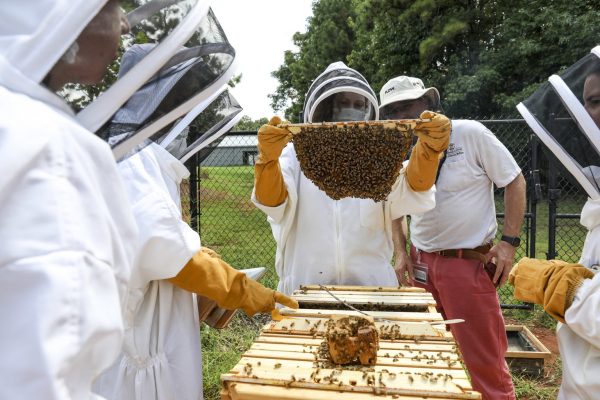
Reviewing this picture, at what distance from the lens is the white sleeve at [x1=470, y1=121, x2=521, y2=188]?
11.6 ft

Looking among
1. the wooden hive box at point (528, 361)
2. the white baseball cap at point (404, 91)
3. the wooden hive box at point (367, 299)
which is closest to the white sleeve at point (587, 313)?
the wooden hive box at point (367, 299)

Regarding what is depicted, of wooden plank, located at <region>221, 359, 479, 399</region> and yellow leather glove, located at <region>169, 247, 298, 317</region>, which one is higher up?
yellow leather glove, located at <region>169, 247, 298, 317</region>

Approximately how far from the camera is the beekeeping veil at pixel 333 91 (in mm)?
2809

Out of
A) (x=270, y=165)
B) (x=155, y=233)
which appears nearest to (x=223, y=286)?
(x=155, y=233)

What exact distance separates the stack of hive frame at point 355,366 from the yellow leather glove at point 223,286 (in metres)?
0.11

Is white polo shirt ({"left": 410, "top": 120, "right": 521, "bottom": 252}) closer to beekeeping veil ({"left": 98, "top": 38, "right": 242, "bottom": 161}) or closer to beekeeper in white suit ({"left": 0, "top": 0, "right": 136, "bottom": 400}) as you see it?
beekeeping veil ({"left": 98, "top": 38, "right": 242, "bottom": 161})

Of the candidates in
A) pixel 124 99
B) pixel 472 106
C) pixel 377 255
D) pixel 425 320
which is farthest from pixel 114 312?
pixel 472 106

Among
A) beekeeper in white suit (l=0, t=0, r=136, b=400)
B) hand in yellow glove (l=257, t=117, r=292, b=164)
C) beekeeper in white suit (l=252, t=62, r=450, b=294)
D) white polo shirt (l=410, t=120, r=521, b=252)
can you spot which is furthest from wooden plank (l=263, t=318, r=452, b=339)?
white polo shirt (l=410, t=120, r=521, b=252)

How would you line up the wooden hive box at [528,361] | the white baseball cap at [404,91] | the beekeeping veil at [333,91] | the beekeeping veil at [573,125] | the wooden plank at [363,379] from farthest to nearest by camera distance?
the wooden hive box at [528,361], the white baseball cap at [404,91], the beekeeping veil at [333,91], the beekeeping veil at [573,125], the wooden plank at [363,379]

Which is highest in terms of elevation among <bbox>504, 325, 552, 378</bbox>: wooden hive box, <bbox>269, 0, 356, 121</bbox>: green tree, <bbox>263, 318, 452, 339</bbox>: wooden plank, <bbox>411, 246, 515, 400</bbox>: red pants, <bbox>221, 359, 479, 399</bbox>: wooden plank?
<bbox>269, 0, 356, 121</bbox>: green tree

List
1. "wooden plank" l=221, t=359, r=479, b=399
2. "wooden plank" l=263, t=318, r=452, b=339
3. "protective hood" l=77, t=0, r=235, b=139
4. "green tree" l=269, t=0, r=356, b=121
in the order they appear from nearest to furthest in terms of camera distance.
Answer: "protective hood" l=77, t=0, r=235, b=139 → "wooden plank" l=221, t=359, r=479, b=399 → "wooden plank" l=263, t=318, r=452, b=339 → "green tree" l=269, t=0, r=356, b=121

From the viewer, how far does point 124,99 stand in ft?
3.48

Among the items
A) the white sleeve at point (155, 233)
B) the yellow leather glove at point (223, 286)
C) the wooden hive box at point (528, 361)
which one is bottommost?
the wooden hive box at point (528, 361)

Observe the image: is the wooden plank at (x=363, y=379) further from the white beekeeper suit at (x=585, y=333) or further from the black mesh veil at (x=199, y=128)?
the black mesh veil at (x=199, y=128)
